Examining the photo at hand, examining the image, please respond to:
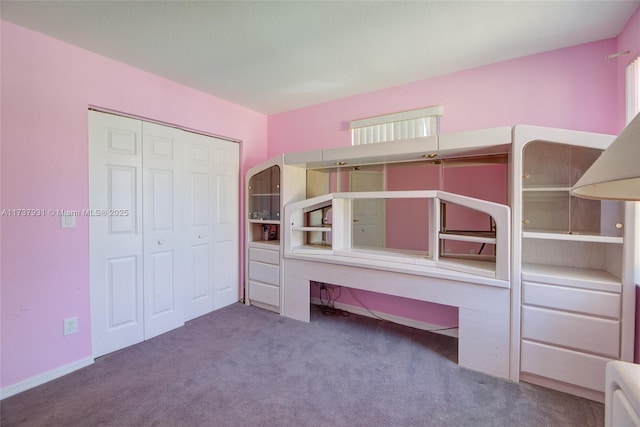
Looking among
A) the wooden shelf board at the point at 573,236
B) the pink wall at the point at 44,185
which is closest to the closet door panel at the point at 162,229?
the pink wall at the point at 44,185

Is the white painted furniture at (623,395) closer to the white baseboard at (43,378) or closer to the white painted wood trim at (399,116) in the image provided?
the white painted wood trim at (399,116)

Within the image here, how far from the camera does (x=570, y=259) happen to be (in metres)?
2.17

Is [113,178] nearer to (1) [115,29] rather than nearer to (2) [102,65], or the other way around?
(2) [102,65]

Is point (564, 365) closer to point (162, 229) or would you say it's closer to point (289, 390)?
point (289, 390)

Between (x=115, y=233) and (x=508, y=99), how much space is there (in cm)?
364

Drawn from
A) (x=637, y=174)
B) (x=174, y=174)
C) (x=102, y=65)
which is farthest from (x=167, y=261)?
(x=637, y=174)

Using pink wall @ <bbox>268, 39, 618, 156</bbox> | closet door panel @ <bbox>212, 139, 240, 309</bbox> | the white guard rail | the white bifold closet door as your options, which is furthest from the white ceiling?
the white guard rail

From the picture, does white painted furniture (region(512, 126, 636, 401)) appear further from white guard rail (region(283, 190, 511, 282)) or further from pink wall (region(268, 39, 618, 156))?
pink wall (region(268, 39, 618, 156))

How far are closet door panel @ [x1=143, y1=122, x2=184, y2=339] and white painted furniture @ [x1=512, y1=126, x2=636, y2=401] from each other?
10.0 feet

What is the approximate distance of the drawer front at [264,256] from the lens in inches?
126

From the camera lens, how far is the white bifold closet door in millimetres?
2357

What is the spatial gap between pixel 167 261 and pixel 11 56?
6.29 ft

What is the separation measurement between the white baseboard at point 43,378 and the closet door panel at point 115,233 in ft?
0.43

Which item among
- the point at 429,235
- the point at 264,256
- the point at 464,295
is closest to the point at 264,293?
the point at 264,256
